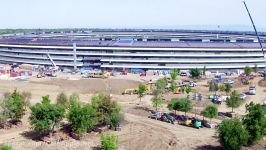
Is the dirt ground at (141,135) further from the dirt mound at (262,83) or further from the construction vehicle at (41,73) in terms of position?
the construction vehicle at (41,73)

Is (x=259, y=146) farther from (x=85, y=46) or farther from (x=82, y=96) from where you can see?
(x=85, y=46)

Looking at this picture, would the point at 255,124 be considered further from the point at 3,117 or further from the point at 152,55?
the point at 152,55

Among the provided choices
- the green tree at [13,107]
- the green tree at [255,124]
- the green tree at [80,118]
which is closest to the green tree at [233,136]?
the green tree at [255,124]

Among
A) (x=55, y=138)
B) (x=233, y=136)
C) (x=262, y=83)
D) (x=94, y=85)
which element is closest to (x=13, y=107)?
(x=55, y=138)

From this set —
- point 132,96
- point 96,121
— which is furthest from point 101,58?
point 96,121

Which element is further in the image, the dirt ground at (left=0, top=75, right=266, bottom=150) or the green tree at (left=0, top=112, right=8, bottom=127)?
the green tree at (left=0, top=112, right=8, bottom=127)

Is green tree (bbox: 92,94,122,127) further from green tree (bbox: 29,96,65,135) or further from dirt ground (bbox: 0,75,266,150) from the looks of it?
green tree (bbox: 29,96,65,135)

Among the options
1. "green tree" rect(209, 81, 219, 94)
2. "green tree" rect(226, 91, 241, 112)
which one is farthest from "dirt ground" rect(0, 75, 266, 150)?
"green tree" rect(209, 81, 219, 94)
